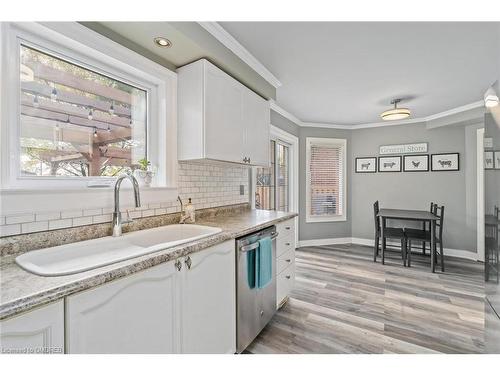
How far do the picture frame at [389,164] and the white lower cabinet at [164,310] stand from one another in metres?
4.09

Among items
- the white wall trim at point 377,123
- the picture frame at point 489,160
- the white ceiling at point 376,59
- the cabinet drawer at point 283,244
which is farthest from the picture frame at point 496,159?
the white wall trim at point 377,123

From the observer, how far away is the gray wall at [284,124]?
368 cm

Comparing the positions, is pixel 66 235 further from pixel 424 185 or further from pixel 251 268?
pixel 424 185

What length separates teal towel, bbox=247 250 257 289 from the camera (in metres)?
1.67

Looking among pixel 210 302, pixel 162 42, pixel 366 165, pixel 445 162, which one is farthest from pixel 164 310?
pixel 445 162

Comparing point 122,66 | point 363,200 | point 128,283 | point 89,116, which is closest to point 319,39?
point 122,66

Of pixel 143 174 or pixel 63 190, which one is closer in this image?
pixel 63 190

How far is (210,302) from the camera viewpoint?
1362 mm

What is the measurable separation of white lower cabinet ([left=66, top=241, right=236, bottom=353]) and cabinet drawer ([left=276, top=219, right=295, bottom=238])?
30.0 inches

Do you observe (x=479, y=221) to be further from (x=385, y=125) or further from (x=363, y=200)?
(x=385, y=125)

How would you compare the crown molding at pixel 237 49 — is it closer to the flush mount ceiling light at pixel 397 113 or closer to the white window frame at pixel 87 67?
the white window frame at pixel 87 67

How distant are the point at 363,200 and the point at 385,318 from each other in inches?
117

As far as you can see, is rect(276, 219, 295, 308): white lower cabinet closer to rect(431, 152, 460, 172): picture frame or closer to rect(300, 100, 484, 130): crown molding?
rect(300, 100, 484, 130): crown molding

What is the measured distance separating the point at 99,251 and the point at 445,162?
5.06 m
